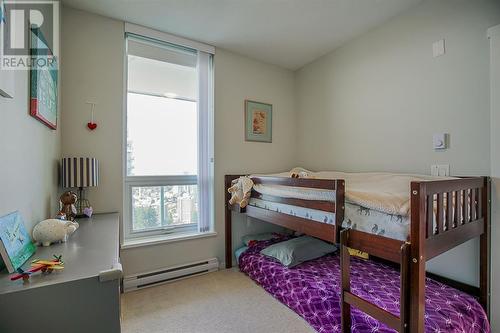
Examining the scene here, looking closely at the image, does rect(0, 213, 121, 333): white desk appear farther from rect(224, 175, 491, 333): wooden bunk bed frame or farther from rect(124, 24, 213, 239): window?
rect(124, 24, 213, 239): window

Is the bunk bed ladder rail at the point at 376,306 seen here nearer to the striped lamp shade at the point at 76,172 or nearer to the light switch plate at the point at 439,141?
the light switch plate at the point at 439,141

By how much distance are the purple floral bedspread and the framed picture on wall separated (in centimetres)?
204

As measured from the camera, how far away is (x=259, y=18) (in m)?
2.14

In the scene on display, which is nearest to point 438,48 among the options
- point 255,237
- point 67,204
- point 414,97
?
point 414,97

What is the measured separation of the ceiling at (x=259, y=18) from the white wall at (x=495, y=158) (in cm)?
75

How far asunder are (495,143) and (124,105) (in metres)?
2.86

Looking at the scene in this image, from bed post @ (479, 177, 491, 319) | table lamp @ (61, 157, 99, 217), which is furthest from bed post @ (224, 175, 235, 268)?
bed post @ (479, 177, 491, 319)

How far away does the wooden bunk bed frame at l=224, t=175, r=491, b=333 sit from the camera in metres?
1.06

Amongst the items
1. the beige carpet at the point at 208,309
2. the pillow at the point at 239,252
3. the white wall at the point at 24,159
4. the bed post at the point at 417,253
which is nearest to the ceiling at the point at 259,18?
the white wall at the point at 24,159

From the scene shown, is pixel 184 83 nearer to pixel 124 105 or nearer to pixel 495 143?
pixel 124 105

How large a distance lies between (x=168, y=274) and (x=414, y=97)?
275 cm

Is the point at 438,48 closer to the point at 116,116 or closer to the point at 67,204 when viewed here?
the point at 116,116

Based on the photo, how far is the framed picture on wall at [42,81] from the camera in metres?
1.27

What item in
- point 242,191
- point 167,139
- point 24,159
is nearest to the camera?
point 24,159
